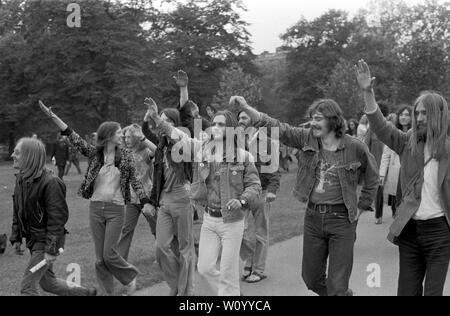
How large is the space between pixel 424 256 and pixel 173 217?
2.56m

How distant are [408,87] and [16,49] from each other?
27.7 meters

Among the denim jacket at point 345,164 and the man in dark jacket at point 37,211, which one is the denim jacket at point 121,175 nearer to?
the man in dark jacket at point 37,211

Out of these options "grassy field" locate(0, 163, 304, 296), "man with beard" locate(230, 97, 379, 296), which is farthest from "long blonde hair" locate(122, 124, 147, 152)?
"man with beard" locate(230, 97, 379, 296)

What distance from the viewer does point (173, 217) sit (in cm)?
593

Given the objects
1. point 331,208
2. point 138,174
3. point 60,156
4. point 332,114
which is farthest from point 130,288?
point 60,156

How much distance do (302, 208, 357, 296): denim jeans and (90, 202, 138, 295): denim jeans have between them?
2.02 m

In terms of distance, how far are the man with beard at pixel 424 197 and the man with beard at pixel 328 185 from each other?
1.62ft

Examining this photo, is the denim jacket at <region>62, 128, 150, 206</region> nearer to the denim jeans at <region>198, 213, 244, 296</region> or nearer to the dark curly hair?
the denim jeans at <region>198, 213, 244, 296</region>

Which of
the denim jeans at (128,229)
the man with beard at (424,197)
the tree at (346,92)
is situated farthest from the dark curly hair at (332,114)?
the tree at (346,92)

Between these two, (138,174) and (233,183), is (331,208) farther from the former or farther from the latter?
(138,174)

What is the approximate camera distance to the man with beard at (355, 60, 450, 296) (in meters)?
4.22

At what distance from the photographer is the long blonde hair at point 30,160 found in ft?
16.9

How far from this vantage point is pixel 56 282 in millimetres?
5590
